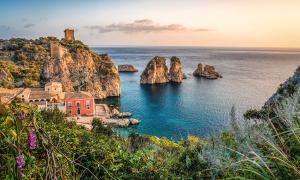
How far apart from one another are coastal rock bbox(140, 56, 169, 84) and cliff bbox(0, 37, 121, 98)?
10313 millimetres

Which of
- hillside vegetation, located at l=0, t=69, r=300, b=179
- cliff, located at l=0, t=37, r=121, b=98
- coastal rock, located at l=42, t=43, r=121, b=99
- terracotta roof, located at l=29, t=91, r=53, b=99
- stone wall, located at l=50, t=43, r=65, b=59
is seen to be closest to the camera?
hillside vegetation, located at l=0, t=69, r=300, b=179

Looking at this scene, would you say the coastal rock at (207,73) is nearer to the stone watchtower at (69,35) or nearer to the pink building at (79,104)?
the stone watchtower at (69,35)

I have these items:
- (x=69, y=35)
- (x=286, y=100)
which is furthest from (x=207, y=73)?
(x=286, y=100)

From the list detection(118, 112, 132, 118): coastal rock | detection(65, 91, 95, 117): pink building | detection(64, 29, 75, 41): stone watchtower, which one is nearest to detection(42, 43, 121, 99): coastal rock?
detection(118, 112, 132, 118): coastal rock

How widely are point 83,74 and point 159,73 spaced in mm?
19616

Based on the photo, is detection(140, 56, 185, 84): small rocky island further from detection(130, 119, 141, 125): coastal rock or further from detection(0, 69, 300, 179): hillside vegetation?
detection(0, 69, 300, 179): hillside vegetation

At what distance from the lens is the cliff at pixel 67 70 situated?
51938mm

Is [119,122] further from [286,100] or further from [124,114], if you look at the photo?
[286,100]

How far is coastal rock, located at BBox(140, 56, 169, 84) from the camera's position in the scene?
2640 inches

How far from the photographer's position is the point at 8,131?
168cm

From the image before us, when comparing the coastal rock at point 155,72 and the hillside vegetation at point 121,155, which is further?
the coastal rock at point 155,72

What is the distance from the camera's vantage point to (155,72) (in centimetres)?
6788

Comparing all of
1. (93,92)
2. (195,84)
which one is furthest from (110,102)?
(195,84)

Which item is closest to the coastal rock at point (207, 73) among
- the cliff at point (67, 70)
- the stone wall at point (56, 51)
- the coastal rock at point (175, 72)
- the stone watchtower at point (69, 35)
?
the coastal rock at point (175, 72)
